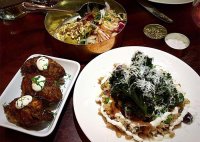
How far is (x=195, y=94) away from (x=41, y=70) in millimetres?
741

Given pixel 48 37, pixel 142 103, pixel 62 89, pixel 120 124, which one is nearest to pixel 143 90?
pixel 142 103

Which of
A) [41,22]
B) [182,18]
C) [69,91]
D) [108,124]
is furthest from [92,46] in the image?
[182,18]

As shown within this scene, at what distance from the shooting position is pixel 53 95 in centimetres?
121

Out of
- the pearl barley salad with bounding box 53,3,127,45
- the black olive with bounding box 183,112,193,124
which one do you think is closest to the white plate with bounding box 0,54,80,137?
the pearl barley salad with bounding box 53,3,127,45

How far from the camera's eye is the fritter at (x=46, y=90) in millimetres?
1201

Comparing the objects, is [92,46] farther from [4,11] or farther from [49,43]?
[4,11]

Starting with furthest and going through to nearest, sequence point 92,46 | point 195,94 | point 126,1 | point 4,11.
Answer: point 126,1 → point 4,11 → point 92,46 → point 195,94

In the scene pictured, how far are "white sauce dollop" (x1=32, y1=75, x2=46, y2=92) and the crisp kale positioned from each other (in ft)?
1.04

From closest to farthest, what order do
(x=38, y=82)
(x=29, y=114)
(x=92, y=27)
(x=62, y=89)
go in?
1. (x=29, y=114)
2. (x=38, y=82)
3. (x=62, y=89)
4. (x=92, y=27)

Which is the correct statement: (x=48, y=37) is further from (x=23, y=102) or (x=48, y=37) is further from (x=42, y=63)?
(x=23, y=102)

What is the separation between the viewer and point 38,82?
1222 mm

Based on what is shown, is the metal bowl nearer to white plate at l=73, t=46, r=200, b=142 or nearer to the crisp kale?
Answer: white plate at l=73, t=46, r=200, b=142

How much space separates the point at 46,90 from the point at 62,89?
0.16 metres

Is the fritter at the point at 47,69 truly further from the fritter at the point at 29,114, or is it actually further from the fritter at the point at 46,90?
the fritter at the point at 29,114
